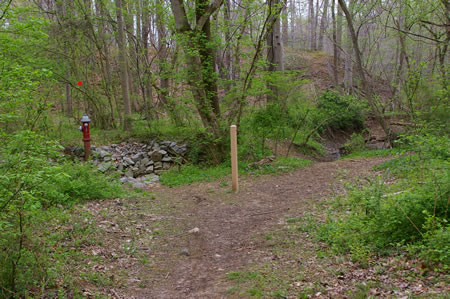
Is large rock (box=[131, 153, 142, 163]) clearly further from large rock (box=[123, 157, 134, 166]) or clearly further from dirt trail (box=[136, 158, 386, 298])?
dirt trail (box=[136, 158, 386, 298])

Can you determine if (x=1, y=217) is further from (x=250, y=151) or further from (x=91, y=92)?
(x=91, y=92)

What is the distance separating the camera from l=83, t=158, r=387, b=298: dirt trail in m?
4.27

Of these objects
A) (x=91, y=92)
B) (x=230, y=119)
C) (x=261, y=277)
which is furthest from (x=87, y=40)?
(x=261, y=277)

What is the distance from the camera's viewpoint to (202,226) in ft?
20.4

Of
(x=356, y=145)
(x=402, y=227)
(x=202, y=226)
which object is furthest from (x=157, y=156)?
(x=402, y=227)

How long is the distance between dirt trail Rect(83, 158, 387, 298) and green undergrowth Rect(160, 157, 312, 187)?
1.30 ft

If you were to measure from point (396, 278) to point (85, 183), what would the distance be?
5.83m

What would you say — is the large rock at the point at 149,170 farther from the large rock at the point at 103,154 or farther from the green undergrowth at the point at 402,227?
the green undergrowth at the point at 402,227

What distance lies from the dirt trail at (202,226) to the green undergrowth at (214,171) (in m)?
0.40

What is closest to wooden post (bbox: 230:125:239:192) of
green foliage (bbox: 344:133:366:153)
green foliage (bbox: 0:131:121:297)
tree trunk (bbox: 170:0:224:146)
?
tree trunk (bbox: 170:0:224:146)

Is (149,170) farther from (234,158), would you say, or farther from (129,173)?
(234,158)

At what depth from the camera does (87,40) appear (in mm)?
14391

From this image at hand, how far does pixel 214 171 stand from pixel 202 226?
3712mm

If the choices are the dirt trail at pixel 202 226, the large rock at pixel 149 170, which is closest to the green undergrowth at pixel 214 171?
the dirt trail at pixel 202 226
